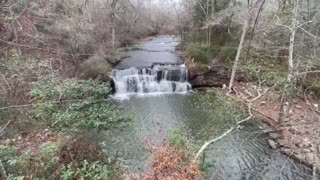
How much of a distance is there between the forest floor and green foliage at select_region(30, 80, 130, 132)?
5.12 metres

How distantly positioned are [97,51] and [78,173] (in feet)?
45.9

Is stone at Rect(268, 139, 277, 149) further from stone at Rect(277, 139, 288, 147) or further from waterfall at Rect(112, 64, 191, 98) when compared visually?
waterfall at Rect(112, 64, 191, 98)

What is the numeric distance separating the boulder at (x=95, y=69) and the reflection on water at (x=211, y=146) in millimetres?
2936

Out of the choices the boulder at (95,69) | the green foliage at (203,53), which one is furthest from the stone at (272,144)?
the boulder at (95,69)

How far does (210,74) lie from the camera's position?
1748 cm

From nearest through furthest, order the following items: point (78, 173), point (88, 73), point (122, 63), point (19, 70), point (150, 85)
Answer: point (78, 173) < point (19, 70) < point (88, 73) < point (150, 85) < point (122, 63)

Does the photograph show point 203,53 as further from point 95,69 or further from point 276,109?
point 95,69

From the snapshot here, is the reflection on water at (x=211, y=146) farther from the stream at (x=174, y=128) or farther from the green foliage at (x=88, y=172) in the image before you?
the green foliage at (x=88, y=172)

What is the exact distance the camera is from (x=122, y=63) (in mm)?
19516

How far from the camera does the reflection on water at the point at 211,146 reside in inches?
341

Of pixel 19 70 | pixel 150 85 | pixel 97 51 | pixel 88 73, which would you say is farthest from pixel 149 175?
pixel 97 51

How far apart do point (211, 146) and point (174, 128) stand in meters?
1.52

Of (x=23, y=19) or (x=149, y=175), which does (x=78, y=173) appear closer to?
(x=149, y=175)

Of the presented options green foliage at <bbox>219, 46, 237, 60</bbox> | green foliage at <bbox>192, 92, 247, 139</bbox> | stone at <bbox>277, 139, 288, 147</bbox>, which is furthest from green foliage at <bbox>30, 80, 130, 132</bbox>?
green foliage at <bbox>219, 46, 237, 60</bbox>
